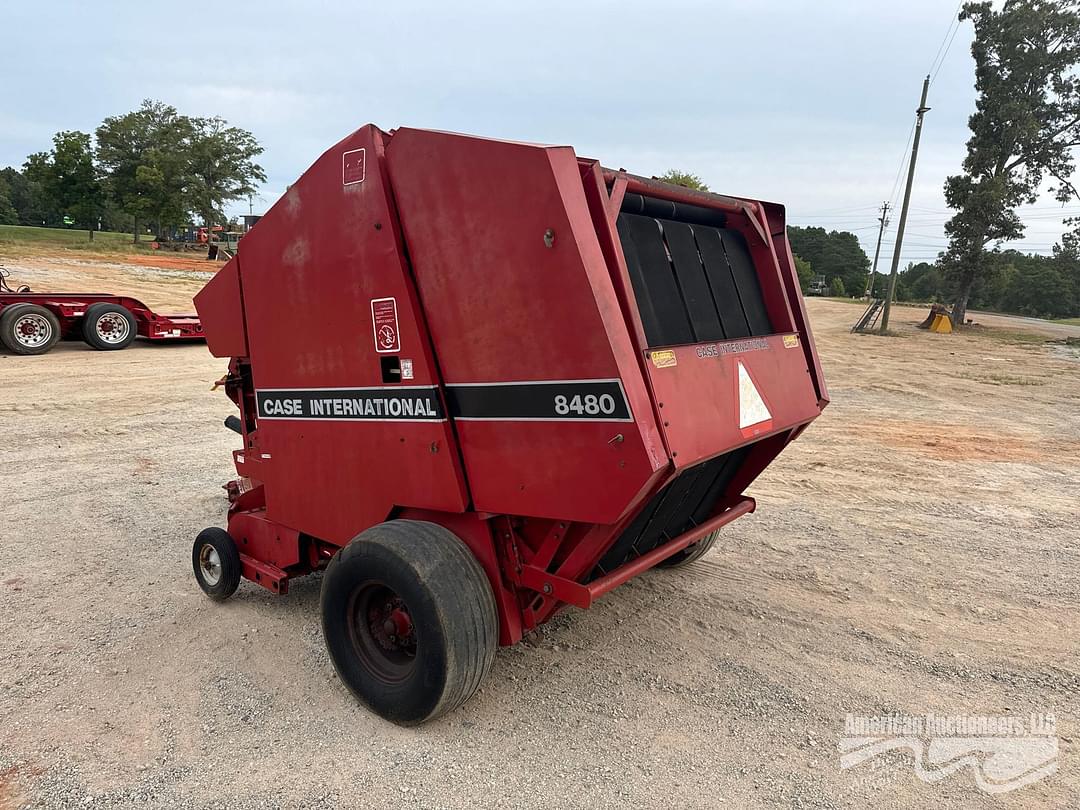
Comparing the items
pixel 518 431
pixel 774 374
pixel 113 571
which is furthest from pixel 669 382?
pixel 113 571

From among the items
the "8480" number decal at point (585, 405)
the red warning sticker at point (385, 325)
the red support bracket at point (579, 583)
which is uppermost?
the red warning sticker at point (385, 325)

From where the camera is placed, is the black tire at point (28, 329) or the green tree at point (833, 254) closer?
the black tire at point (28, 329)

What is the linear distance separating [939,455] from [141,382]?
1163 centimetres

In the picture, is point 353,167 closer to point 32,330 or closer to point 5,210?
point 32,330

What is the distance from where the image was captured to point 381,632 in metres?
2.95

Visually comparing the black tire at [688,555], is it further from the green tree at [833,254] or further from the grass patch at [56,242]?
the green tree at [833,254]

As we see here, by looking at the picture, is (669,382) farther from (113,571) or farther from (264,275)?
(113,571)

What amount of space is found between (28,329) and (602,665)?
46.7ft

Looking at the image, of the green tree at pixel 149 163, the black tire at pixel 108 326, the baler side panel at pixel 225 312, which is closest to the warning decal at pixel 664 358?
the baler side panel at pixel 225 312

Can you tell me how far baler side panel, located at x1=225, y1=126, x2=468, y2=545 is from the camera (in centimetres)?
280

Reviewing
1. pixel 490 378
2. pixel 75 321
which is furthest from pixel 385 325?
pixel 75 321

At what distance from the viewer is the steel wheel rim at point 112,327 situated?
13602 mm

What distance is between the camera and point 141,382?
10.9m

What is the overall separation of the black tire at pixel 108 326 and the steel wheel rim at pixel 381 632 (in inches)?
535
